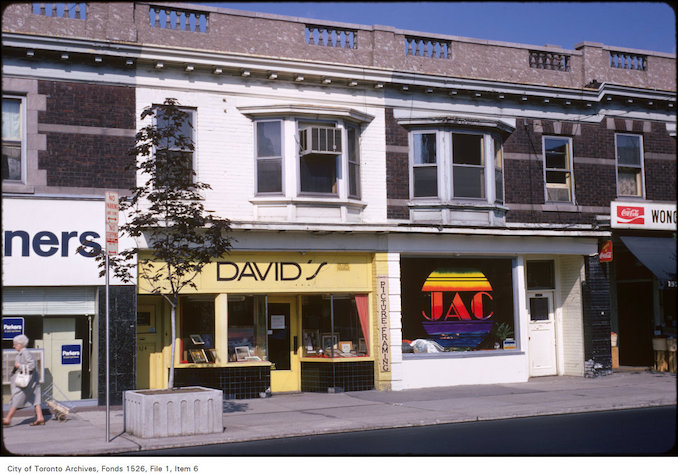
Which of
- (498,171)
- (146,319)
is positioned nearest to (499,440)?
(146,319)

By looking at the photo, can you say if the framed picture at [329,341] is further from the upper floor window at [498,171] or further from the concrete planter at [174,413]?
the concrete planter at [174,413]

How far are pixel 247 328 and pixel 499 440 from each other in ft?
28.3

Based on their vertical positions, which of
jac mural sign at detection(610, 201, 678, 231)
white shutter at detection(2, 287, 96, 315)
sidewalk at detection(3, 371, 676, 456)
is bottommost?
sidewalk at detection(3, 371, 676, 456)

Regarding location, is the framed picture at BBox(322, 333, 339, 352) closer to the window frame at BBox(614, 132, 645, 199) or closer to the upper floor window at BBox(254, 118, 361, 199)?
the upper floor window at BBox(254, 118, 361, 199)

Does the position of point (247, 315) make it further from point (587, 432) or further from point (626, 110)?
point (626, 110)

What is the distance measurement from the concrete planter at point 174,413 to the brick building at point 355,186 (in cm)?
388

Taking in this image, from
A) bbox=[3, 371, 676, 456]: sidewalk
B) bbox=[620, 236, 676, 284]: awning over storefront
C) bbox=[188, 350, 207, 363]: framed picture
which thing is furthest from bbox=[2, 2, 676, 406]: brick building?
bbox=[3, 371, 676, 456]: sidewalk

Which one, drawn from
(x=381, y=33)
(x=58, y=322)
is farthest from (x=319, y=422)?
(x=381, y=33)

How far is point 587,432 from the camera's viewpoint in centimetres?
1012

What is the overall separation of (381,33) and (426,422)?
9967 millimetres

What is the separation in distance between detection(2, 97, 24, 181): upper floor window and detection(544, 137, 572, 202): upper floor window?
1282cm

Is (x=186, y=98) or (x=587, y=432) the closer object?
(x=587, y=432)

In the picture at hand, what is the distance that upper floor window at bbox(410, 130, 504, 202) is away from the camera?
18.7 meters

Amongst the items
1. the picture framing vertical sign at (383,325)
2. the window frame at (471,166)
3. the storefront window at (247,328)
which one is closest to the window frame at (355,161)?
the picture framing vertical sign at (383,325)
